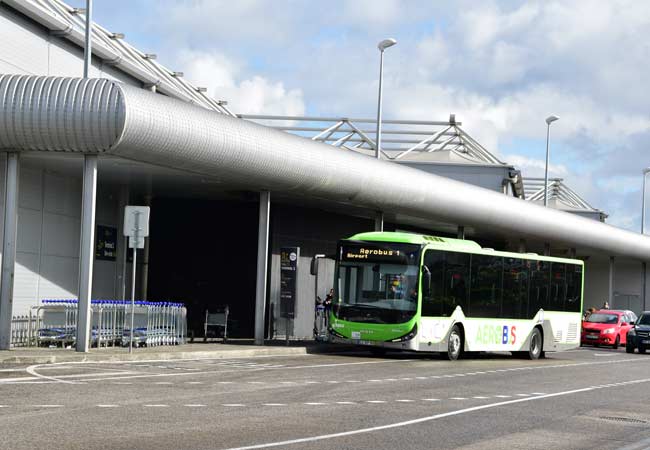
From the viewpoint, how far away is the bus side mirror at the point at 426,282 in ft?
97.7

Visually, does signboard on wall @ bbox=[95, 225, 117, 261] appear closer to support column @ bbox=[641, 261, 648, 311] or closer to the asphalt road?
the asphalt road

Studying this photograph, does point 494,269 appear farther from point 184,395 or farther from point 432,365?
point 184,395

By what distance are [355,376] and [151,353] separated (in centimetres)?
516

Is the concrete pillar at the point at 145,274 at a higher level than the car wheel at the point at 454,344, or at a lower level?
higher

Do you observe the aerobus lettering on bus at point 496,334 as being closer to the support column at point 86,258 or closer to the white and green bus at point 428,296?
the white and green bus at point 428,296

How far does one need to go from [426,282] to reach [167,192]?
1021cm

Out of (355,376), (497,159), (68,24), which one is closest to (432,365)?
(355,376)

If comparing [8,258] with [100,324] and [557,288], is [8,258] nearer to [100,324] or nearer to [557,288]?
[100,324]

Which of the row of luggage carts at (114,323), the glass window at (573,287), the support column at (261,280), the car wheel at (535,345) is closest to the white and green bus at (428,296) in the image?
the car wheel at (535,345)

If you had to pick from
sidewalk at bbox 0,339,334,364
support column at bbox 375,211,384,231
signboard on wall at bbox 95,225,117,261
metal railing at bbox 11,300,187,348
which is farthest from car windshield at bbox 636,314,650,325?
metal railing at bbox 11,300,187,348

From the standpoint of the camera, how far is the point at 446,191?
1615 inches

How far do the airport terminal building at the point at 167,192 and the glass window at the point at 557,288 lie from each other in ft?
17.5

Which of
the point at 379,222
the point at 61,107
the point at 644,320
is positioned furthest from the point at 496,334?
the point at 61,107

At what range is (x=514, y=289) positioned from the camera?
33750 millimetres
